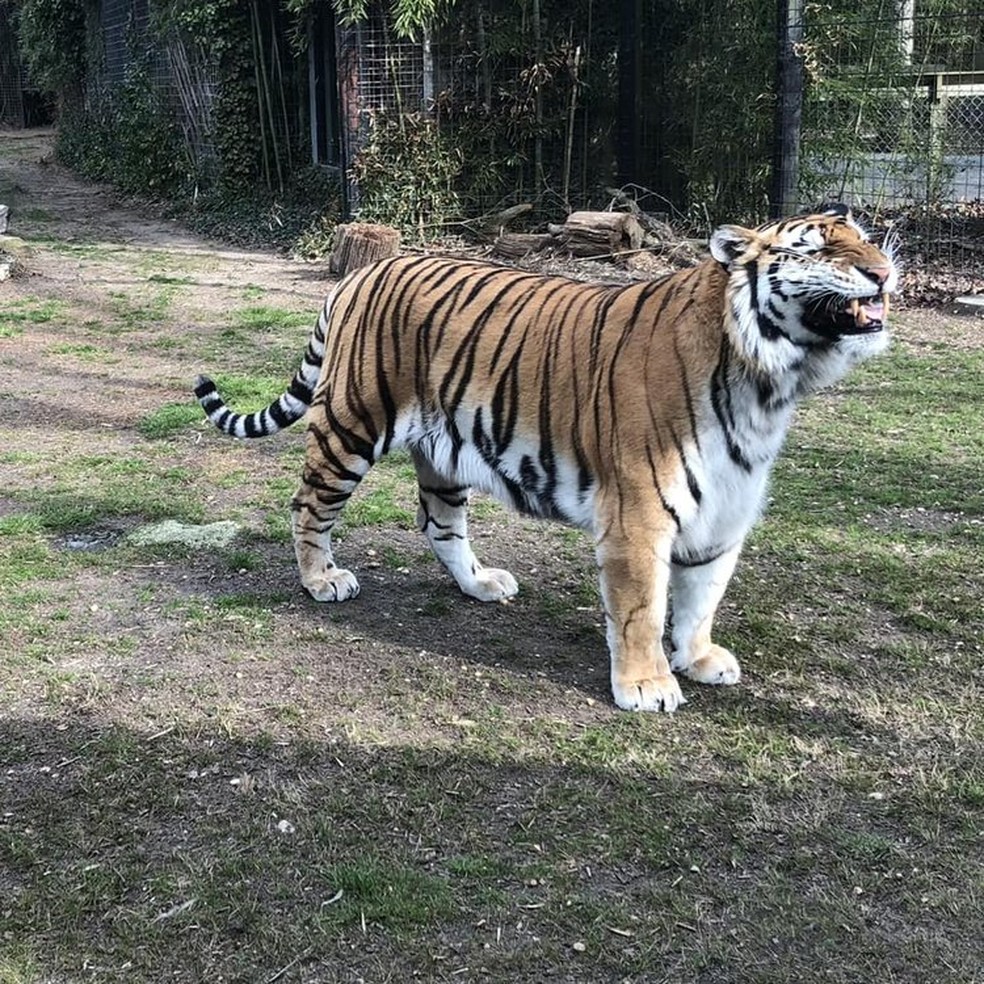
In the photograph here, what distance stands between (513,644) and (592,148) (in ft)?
34.8

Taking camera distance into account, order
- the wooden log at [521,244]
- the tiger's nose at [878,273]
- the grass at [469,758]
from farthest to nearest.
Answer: the wooden log at [521,244], the tiger's nose at [878,273], the grass at [469,758]

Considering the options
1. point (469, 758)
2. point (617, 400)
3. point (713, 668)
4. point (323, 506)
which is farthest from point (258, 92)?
point (469, 758)

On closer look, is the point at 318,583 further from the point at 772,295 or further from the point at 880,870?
A: the point at 880,870

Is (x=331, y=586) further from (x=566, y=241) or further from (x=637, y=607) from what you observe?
(x=566, y=241)

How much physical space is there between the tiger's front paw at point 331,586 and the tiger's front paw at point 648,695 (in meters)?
1.32

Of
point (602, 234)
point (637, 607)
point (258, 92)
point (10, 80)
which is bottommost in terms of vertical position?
point (637, 607)

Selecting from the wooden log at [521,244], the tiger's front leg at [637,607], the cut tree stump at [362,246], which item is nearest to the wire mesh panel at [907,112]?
the wooden log at [521,244]

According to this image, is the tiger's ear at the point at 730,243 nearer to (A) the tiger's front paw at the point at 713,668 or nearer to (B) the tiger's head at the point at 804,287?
(B) the tiger's head at the point at 804,287

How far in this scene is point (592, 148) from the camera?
14.0 meters

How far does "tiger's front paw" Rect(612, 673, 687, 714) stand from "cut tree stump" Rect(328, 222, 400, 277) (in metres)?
8.00

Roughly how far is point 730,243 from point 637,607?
113 centimetres

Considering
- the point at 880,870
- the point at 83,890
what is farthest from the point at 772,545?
the point at 83,890

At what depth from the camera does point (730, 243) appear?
3635 mm

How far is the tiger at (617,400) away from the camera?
3.58m
